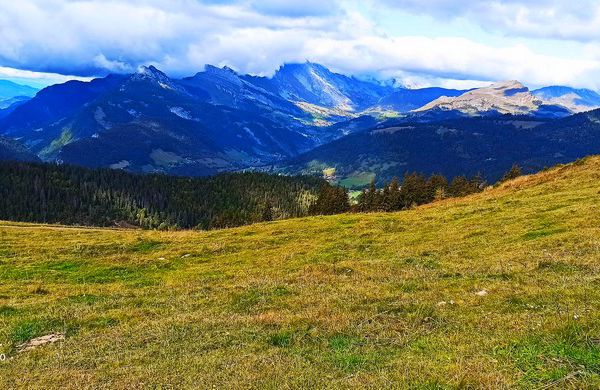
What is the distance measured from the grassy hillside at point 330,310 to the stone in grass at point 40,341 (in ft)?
1.25

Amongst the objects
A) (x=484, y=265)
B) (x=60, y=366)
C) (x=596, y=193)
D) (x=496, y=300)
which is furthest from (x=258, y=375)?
(x=596, y=193)

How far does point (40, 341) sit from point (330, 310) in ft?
37.6

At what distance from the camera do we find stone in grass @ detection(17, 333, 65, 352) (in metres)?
16.5

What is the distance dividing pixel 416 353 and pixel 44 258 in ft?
115

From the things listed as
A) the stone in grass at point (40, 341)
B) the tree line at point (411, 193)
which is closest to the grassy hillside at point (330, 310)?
the stone in grass at point (40, 341)

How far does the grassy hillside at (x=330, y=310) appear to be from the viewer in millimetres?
11891

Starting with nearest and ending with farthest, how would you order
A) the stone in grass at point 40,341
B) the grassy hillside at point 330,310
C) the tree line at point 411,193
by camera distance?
1. the grassy hillside at point 330,310
2. the stone in grass at point 40,341
3. the tree line at point 411,193

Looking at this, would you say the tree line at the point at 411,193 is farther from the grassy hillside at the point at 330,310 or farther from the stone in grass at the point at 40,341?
the stone in grass at the point at 40,341

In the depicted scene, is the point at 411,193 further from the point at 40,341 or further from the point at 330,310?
the point at 40,341

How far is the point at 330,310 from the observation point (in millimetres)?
18094

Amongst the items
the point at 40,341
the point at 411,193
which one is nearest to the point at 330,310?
the point at 40,341

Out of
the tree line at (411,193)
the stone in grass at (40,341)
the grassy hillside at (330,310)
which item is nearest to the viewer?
the grassy hillside at (330,310)

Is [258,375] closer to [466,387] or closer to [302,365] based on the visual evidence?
[302,365]

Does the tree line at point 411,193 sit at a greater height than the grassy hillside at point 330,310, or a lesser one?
lesser
